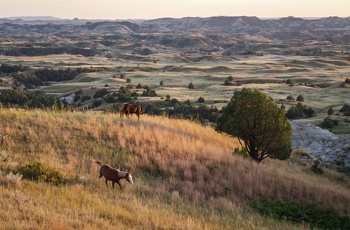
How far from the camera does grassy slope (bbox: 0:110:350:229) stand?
Answer: 22.8 feet

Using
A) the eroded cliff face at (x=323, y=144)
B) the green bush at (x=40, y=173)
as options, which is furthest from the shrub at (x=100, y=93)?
the green bush at (x=40, y=173)

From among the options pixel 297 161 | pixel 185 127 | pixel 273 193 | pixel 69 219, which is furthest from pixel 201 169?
pixel 297 161

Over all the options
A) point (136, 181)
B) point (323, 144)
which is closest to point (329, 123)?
point (323, 144)

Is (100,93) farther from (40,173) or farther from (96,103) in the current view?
(40,173)

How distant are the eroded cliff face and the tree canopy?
25.0 ft

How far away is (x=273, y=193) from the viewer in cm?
1215

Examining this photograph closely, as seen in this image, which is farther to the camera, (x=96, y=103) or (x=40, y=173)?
→ (x=96, y=103)

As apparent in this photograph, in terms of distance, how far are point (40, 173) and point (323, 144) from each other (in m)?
22.1

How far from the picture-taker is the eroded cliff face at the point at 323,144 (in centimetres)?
2412

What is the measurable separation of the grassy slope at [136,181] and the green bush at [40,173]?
41cm

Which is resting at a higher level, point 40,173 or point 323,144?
point 40,173

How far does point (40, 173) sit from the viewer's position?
916cm

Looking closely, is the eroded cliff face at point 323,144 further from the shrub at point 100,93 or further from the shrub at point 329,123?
the shrub at point 100,93

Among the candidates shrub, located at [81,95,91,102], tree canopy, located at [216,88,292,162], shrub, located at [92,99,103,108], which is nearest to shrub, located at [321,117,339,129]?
tree canopy, located at [216,88,292,162]
